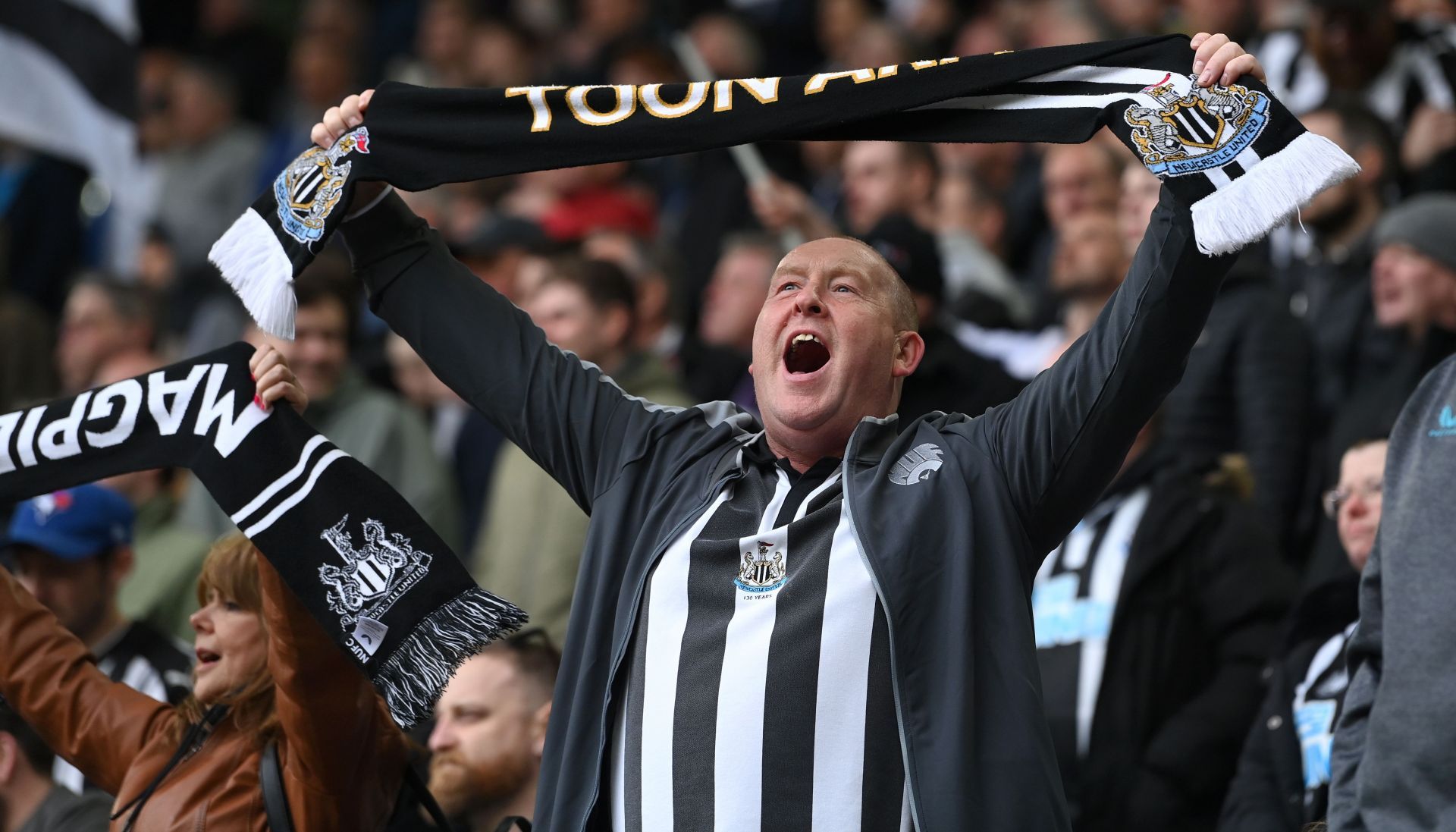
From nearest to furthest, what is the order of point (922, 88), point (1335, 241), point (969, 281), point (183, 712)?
point (922, 88) → point (183, 712) → point (1335, 241) → point (969, 281)

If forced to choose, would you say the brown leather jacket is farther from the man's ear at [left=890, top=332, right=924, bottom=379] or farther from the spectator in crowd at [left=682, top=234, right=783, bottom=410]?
the spectator in crowd at [left=682, top=234, right=783, bottom=410]

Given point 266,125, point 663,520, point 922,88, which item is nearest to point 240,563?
point 663,520

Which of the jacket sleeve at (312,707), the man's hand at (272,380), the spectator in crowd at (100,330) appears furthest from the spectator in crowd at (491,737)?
the spectator in crowd at (100,330)

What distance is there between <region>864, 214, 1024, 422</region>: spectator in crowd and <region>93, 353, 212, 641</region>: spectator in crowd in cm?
237

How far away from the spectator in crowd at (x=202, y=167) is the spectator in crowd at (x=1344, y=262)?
19.2 feet

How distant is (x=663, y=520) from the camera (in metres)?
3.68

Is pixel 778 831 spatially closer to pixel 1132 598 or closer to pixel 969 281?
pixel 1132 598

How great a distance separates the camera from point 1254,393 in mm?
6008

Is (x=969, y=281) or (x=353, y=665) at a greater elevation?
(x=969, y=281)

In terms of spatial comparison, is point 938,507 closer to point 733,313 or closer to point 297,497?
point 297,497

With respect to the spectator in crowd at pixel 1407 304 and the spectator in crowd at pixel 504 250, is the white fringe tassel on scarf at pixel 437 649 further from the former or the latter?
the spectator in crowd at pixel 504 250

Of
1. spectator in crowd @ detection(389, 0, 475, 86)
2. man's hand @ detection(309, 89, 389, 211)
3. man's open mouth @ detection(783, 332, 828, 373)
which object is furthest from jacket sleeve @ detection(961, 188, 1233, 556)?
spectator in crowd @ detection(389, 0, 475, 86)

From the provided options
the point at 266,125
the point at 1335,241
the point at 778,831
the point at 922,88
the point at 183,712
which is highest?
the point at 266,125

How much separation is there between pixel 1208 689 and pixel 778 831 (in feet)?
7.25
